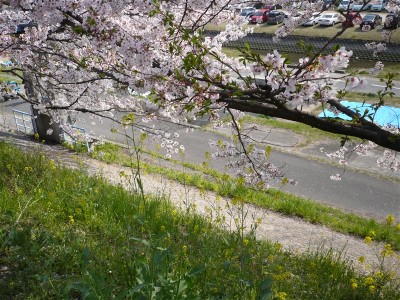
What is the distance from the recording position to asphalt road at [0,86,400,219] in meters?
12.1

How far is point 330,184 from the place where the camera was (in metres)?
13.3

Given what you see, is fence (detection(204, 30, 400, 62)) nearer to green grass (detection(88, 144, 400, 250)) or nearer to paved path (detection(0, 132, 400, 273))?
green grass (detection(88, 144, 400, 250))

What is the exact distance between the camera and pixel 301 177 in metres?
13.7

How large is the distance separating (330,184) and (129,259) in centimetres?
1099

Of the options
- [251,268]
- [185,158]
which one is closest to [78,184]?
[251,268]

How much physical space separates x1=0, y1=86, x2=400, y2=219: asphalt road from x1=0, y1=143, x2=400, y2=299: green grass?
21.3 ft

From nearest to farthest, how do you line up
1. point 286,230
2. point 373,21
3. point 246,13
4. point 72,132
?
1. point 286,230
2. point 72,132
3. point 373,21
4. point 246,13

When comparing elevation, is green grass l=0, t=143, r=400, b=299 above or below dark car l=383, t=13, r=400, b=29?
below

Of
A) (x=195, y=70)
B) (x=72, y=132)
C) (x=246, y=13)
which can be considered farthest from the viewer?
(x=246, y=13)

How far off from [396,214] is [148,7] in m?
10.2

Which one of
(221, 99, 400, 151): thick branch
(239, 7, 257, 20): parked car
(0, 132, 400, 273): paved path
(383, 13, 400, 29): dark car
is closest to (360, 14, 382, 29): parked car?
(239, 7, 257, 20): parked car

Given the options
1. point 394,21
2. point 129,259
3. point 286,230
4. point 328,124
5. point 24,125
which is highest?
point 394,21

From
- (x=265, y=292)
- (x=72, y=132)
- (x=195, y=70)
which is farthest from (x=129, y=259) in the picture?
(x=72, y=132)

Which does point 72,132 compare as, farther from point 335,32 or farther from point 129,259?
point 335,32
